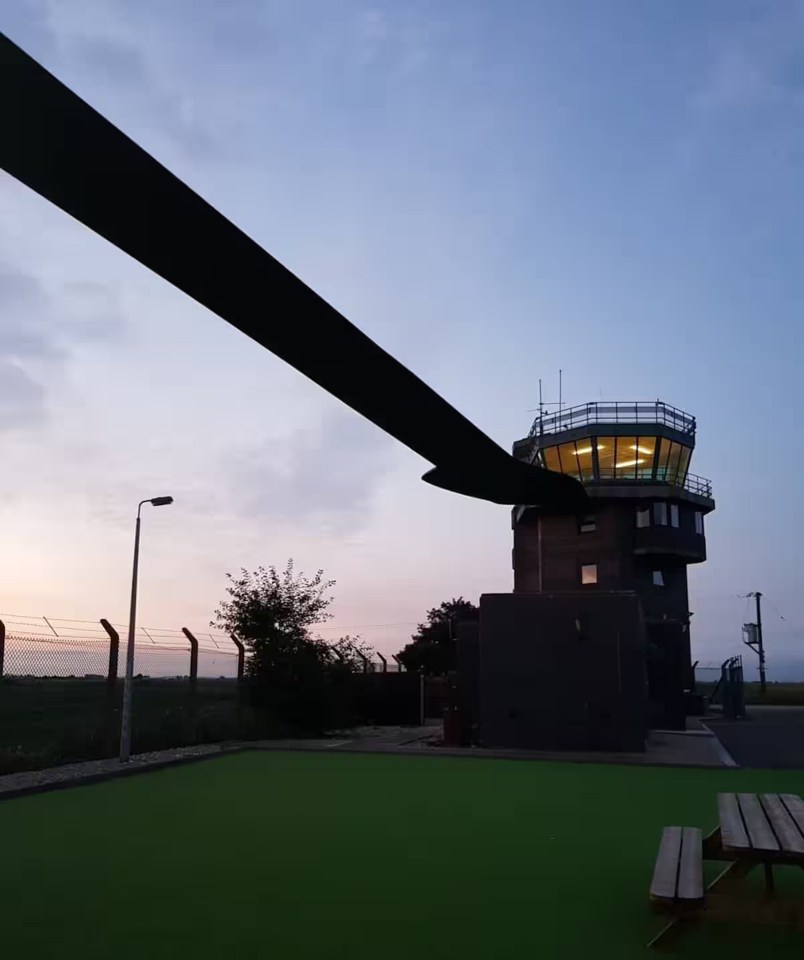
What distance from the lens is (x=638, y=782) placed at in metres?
12.4

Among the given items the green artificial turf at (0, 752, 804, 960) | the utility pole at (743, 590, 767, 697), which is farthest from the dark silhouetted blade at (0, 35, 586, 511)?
the utility pole at (743, 590, 767, 697)

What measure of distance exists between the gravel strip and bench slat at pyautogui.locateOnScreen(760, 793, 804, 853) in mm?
8754

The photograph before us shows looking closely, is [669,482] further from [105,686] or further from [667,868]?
[667,868]

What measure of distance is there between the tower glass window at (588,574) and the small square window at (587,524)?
1603 mm

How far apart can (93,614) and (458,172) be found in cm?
3288

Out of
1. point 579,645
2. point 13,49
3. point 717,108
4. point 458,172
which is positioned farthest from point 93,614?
point 13,49

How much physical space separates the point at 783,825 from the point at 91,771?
33.5 feet

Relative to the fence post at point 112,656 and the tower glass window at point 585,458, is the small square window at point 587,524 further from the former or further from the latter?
the fence post at point 112,656

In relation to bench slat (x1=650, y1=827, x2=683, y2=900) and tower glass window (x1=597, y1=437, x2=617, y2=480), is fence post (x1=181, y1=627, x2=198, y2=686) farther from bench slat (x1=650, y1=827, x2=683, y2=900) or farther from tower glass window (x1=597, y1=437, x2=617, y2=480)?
tower glass window (x1=597, y1=437, x2=617, y2=480)

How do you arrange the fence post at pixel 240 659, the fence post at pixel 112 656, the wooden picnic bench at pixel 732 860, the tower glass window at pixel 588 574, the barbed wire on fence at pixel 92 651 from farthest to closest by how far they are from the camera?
the tower glass window at pixel 588 574 < the fence post at pixel 240 659 < the fence post at pixel 112 656 < the barbed wire on fence at pixel 92 651 < the wooden picnic bench at pixel 732 860

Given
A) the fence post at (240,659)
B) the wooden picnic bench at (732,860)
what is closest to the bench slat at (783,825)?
the wooden picnic bench at (732,860)

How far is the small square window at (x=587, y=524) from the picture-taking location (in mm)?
39625

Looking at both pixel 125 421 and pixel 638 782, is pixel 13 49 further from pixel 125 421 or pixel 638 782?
pixel 125 421

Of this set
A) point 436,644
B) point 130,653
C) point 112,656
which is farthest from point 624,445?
point 130,653
